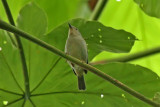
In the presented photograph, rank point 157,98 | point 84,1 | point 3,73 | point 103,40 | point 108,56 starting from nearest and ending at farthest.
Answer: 1. point 157,98
2. point 103,40
3. point 3,73
4. point 108,56
5. point 84,1

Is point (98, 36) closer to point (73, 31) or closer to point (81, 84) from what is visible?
point (73, 31)

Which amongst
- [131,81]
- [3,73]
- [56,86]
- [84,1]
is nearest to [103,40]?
[131,81]

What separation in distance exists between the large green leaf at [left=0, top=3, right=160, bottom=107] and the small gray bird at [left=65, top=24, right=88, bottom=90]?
3cm

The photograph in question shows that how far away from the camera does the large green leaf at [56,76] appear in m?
1.79

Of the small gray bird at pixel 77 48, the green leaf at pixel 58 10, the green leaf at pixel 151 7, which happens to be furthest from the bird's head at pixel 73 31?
the green leaf at pixel 58 10

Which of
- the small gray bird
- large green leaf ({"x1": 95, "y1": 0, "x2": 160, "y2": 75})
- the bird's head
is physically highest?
the bird's head

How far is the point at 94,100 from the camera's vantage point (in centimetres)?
191

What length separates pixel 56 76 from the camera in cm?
191

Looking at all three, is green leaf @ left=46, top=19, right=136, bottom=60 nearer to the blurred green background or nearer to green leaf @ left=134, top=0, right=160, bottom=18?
green leaf @ left=134, top=0, right=160, bottom=18

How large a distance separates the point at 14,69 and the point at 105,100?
20.0 inches

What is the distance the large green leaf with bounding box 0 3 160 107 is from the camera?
179 centimetres

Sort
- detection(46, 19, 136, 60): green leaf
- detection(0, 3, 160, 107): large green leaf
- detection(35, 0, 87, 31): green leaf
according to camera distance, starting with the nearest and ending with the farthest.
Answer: detection(46, 19, 136, 60): green leaf → detection(0, 3, 160, 107): large green leaf → detection(35, 0, 87, 31): green leaf

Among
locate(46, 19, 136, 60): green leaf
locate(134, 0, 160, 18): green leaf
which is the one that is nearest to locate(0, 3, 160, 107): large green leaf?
locate(46, 19, 136, 60): green leaf

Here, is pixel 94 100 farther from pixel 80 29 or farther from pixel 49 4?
Result: pixel 49 4
